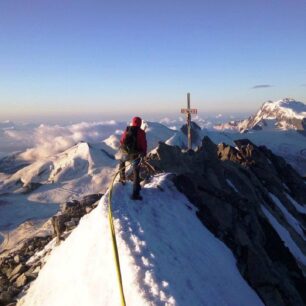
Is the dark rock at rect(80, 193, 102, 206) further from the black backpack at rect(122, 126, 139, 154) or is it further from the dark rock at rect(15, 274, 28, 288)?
the dark rock at rect(15, 274, 28, 288)

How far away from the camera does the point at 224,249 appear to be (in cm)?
2100

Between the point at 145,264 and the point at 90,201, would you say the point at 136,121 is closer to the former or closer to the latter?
the point at 145,264

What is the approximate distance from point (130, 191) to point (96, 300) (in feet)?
23.9

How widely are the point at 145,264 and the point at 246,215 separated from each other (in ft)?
55.9

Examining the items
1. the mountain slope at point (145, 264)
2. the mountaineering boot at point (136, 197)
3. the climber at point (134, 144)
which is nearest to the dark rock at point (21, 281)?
the mountain slope at point (145, 264)

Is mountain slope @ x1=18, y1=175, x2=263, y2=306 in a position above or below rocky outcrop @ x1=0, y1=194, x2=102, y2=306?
above

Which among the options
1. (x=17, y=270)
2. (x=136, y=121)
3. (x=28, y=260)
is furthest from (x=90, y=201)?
(x=136, y=121)

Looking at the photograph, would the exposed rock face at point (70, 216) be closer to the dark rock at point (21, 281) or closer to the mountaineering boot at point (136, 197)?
the dark rock at point (21, 281)

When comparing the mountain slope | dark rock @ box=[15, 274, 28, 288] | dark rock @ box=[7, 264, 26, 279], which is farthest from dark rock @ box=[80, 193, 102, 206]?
dark rock @ box=[15, 274, 28, 288]

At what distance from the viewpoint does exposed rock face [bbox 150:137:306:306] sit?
22328 mm

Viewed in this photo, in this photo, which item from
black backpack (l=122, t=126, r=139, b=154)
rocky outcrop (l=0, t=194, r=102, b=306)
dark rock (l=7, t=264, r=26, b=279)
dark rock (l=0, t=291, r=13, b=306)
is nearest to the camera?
dark rock (l=0, t=291, r=13, b=306)

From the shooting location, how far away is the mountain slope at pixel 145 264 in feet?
42.4

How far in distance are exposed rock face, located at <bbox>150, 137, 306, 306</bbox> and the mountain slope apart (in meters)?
2.55

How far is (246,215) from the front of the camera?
29266mm
